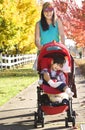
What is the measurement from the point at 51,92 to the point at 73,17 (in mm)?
20162

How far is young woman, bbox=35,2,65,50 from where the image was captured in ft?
25.8

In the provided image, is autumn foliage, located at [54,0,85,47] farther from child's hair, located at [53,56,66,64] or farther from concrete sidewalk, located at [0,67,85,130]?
child's hair, located at [53,56,66,64]

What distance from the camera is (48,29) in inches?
312

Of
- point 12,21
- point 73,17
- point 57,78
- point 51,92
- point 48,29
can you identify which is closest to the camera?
point 51,92

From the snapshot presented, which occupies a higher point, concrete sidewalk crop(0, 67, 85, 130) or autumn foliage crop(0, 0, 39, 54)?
autumn foliage crop(0, 0, 39, 54)

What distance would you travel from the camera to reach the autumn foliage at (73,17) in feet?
84.9

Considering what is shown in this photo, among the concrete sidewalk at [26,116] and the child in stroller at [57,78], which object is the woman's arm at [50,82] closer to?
the child in stroller at [57,78]

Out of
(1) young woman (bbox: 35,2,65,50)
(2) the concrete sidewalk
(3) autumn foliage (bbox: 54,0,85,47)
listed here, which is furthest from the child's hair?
(3) autumn foliage (bbox: 54,0,85,47)

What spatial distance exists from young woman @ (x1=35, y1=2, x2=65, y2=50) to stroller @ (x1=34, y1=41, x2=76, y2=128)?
16.5 inches

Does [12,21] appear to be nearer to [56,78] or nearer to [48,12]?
[48,12]

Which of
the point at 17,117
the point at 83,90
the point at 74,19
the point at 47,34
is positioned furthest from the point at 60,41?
the point at 74,19

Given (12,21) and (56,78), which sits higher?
(12,21)

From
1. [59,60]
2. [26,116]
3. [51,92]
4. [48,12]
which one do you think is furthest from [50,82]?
[26,116]

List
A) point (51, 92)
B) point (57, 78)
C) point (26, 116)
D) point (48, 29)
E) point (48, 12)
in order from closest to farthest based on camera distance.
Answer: point (51, 92) < point (57, 78) < point (48, 12) < point (48, 29) < point (26, 116)
